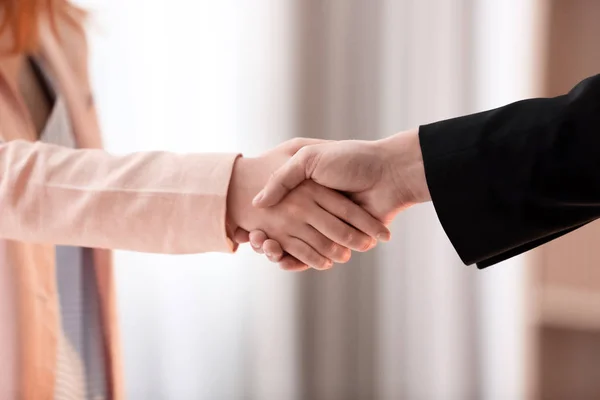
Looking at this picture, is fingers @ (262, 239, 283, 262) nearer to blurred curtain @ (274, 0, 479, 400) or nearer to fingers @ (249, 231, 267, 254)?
fingers @ (249, 231, 267, 254)

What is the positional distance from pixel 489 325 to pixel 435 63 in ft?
2.02

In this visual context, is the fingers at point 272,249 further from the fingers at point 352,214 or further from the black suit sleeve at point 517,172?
the black suit sleeve at point 517,172

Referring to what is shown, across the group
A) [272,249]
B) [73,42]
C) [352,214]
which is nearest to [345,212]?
[352,214]

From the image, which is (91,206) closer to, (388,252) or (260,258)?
(260,258)

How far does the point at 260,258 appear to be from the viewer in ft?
5.29

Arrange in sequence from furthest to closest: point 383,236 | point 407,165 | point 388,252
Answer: point 388,252 → point 383,236 → point 407,165

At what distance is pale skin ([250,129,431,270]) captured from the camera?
0.87 meters

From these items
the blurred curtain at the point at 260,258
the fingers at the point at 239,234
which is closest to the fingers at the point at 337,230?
the fingers at the point at 239,234

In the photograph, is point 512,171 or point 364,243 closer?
point 512,171

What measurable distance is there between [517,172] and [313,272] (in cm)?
93

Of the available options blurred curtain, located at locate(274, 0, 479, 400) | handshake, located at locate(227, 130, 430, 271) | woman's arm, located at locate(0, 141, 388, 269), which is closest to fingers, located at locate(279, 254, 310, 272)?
handshake, located at locate(227, 130, 430, 271)

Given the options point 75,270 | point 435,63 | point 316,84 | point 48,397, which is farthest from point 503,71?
point 48,397

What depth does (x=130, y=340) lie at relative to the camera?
1.55 meters

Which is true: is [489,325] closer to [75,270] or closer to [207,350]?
[207,350]
